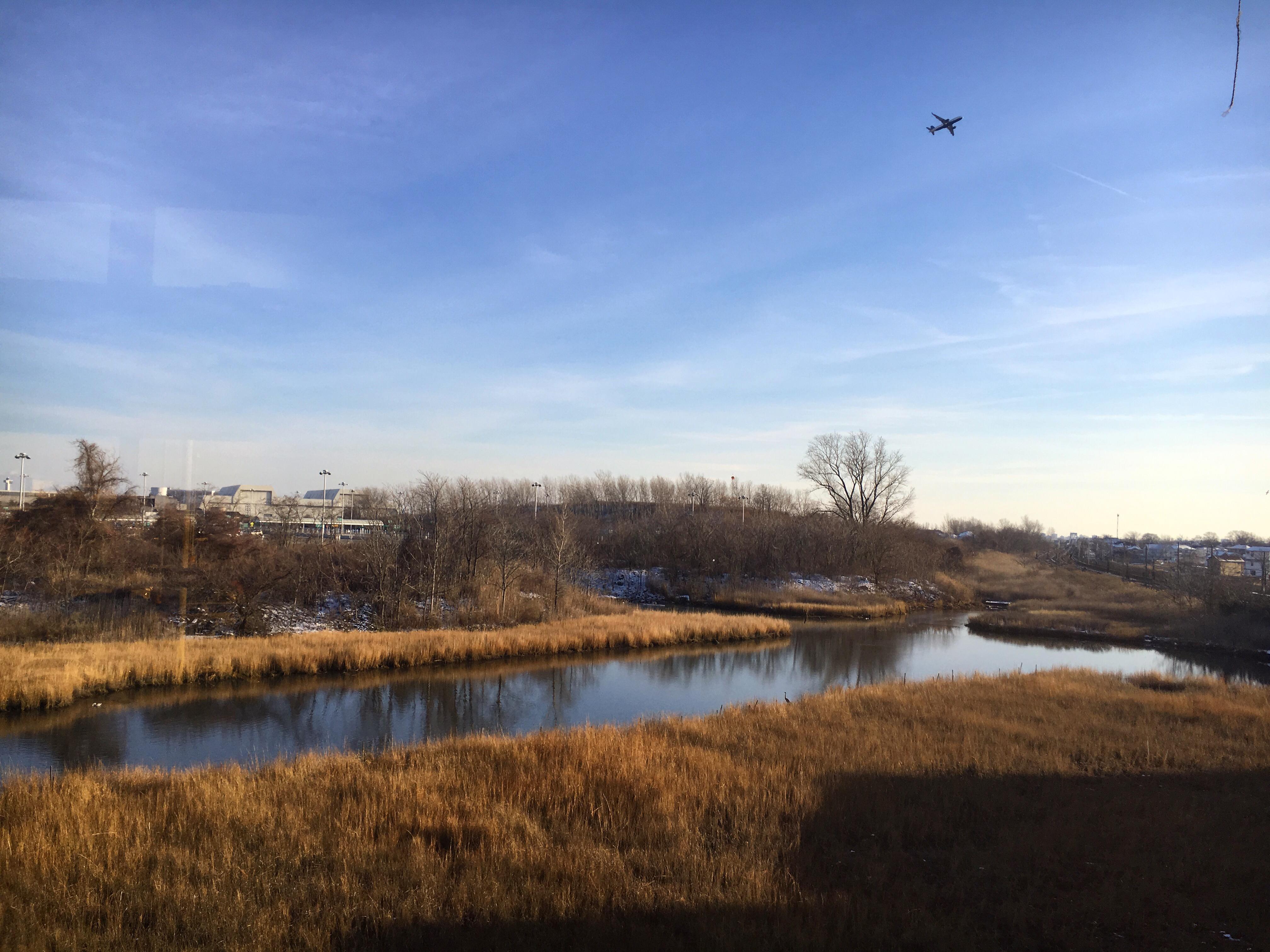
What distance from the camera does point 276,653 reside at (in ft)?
64.6

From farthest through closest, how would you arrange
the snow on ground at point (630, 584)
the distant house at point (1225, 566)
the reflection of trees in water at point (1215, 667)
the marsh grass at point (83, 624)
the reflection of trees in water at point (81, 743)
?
the snow on ground at point (630, 584) < the distant house at point (1225, 566) < the reflection of trees in water at point (1215, 667) < the marsh grass at point (83, 624) < the reflection of trees in water at point (81, 743)

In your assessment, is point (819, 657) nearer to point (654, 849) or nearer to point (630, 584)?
point (654, 849)

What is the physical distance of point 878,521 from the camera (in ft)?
199

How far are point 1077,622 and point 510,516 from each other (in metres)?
29.7

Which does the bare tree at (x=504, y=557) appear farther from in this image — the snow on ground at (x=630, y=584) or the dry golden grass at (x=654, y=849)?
the dry golden grass at (x=654, y=849)

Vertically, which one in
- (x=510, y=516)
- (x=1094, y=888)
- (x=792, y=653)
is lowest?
(x=792, y=653)

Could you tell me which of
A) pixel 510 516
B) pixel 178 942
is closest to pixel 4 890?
pixel 178 942

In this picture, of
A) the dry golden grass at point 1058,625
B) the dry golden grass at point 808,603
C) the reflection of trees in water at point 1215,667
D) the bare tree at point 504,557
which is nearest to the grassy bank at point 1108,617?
the dry golden grass at point 1058,625

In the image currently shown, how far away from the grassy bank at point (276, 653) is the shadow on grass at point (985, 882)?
15.4m

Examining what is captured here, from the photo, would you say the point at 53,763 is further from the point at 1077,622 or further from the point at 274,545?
the point at 1077,622

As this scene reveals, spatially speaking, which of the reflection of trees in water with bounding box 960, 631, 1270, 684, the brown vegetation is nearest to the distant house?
the reflection of trees in water with bounding box 960, 631, 1270, 684

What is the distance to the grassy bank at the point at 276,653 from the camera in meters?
15.9

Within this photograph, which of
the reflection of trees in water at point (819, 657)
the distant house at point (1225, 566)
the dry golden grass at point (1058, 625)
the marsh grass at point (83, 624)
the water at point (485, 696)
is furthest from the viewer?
the distant house at point (1225, 566)

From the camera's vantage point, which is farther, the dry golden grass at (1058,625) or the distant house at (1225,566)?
the distant house at (1225,566)
